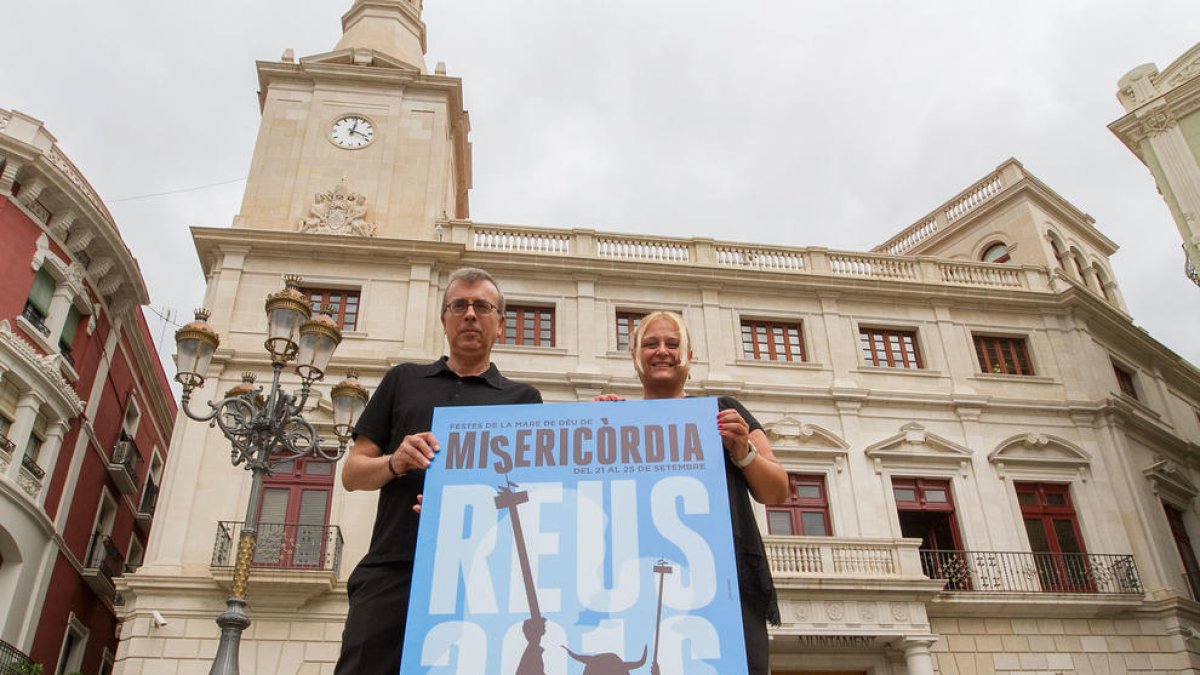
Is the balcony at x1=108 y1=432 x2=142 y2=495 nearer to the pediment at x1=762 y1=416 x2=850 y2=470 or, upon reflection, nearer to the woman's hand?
the pediment at x1=762 y1=416 x2=850 y2=470

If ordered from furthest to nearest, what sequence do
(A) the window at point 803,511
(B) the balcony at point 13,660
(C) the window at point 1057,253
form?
(C) the window at point 1057,253 < (A) the window at point 803,511 < (B) the balcony at point 13,660

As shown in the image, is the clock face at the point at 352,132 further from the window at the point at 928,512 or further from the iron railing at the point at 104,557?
the window at the point at 928,512

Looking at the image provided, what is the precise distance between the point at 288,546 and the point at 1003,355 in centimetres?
1681

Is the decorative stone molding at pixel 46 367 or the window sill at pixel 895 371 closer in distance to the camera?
the decorative stone molding at pixel 46 367

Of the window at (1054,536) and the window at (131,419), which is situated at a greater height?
the window at (131,419)

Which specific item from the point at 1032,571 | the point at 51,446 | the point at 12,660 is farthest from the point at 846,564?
the point at 51,446

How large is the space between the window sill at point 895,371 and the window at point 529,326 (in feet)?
23.6

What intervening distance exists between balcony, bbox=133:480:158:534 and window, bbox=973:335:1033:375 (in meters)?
22.1

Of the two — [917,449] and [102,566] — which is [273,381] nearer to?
[102,566]

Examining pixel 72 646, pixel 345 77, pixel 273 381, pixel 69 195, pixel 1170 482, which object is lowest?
pixel 72 646

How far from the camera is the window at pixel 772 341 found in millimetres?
19578

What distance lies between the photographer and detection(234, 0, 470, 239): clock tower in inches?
771

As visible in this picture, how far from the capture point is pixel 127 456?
21.7 meters

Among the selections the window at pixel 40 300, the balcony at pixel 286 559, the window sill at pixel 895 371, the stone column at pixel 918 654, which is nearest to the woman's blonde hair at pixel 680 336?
the balcony at pixel 286 559
